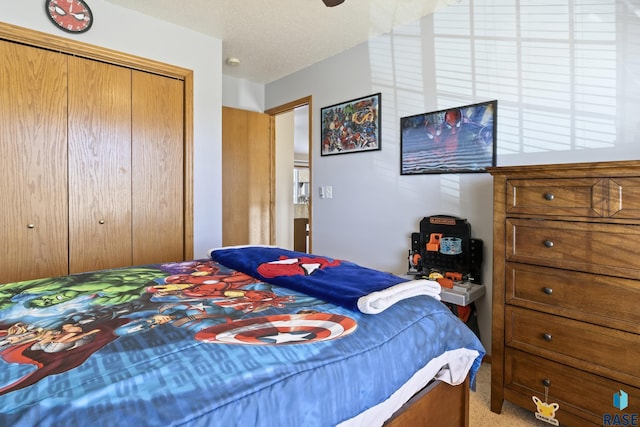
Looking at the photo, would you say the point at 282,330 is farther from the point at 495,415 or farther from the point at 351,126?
the point at 351,126

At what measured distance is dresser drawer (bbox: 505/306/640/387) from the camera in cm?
136

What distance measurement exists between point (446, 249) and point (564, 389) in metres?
1.02

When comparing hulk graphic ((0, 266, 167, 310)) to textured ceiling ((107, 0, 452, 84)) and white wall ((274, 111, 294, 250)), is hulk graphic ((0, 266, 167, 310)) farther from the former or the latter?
white wall ((274, 111, 294, 250))

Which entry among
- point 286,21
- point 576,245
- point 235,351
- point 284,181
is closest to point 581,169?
point 576,245

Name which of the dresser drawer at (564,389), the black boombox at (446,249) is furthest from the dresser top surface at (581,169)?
the dresser drawer at (564,389)

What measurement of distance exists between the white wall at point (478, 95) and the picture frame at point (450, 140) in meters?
0.06

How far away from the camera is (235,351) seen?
75 cm

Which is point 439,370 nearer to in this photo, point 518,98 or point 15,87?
point 518,98

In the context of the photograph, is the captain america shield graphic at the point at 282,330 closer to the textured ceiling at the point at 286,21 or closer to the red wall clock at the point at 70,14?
the textured ceiling at the point at 286,21

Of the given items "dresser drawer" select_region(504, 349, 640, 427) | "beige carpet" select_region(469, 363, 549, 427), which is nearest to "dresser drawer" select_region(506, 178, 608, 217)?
"dresser drawer" select_region(504, 349, 640, 427)

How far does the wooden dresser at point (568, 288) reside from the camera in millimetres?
1354

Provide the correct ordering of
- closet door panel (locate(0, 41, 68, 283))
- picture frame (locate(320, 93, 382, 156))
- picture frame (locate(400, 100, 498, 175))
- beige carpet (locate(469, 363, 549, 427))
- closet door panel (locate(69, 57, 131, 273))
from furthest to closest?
picture frame (locate(320, 93, 382, 156)) < closet door panel (locate(69, 57, 131, 273)) < picture frame (locate(400, 100, 498, 175)) < closet door panel (locate(0, 41, 68, 283)) < beige carpet (locate(469, 363, 549, 427))

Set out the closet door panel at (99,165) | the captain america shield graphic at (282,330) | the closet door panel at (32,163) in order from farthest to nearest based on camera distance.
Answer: the closet door panel at (99,165), the closet door panel at (32,163), the captain america shield graphic at (282,330)

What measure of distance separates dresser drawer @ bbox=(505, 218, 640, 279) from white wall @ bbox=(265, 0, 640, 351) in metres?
0.65
